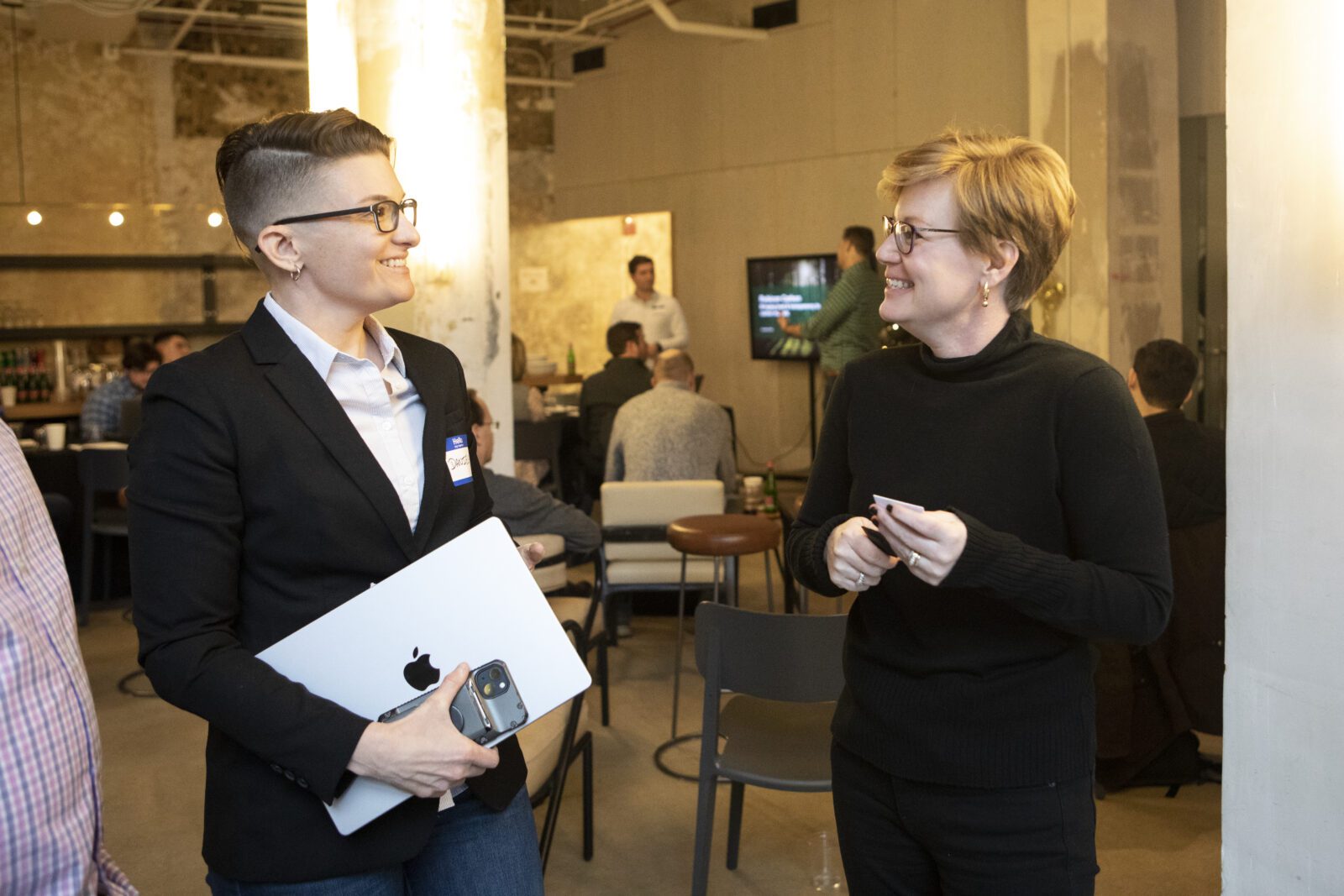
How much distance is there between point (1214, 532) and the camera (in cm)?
377

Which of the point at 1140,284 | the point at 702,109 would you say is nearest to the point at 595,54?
the point at 702,109

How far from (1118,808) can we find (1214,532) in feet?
2.98

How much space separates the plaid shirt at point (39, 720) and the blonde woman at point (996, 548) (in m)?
0.88

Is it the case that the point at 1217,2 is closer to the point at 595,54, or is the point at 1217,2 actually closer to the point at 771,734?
the point at 771,734

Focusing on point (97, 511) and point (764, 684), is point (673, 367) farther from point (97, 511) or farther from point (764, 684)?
point (97, 511)

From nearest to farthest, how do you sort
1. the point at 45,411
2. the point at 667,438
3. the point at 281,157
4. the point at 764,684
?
the point at 281,157 → the point at 764,684 → the point at 667,438 → the point at 45,411

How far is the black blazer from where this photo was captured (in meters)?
1.35

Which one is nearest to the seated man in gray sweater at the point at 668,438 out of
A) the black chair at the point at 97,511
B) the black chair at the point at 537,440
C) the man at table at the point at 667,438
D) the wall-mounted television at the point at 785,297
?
the man at table at the point at 667,438

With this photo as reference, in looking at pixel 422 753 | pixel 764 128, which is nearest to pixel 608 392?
pixel 764 128

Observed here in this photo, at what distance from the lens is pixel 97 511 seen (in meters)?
6.38

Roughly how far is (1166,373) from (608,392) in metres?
3.90

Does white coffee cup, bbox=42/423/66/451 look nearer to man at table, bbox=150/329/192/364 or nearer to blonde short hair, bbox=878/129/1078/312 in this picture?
man at table, bbox=150/329/192/364

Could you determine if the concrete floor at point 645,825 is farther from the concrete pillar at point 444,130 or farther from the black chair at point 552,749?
the concrete pillar at point 444,130

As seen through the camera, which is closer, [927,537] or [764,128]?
[927,537]
